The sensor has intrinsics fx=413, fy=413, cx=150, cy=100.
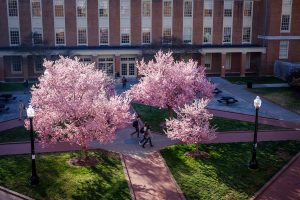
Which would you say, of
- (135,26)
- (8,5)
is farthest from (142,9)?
(8,5)

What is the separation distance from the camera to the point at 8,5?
142 feet

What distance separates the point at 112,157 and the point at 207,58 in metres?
28.1

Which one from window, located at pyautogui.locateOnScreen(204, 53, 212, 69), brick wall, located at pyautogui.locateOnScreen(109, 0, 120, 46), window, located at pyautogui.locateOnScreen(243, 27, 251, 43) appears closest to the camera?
brick wall, located at pyautogui.locateOnScreen(109, 0, 120, 46)

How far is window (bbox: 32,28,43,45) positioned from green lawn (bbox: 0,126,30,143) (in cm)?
1832

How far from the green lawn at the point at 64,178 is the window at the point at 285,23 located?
3109 cm

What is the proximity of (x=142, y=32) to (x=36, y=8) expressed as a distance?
1158cm

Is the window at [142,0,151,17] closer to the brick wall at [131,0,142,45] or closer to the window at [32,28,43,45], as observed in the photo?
the brick wall at [131,0,142,45]

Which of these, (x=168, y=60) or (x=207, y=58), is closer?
(x=168, y=60)

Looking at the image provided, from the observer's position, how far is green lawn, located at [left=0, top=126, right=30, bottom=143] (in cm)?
2538

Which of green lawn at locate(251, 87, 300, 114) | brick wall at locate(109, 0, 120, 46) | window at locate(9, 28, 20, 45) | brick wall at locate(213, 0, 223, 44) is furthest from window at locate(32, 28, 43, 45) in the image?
green lawn at locate(251, 87, 300, 114)

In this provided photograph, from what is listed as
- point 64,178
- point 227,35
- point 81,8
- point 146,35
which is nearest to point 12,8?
point 81,8

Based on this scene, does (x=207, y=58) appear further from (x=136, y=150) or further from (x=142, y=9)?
(x=136, y=150)

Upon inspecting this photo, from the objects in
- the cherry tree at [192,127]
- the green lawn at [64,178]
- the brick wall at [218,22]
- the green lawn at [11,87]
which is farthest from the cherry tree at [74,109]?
the brick wall at [218,22]

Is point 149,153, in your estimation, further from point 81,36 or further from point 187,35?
point 187,35
